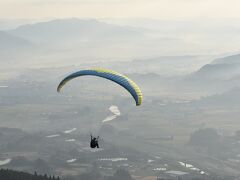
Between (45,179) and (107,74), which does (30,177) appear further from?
(107,74)

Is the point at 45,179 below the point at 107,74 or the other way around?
below

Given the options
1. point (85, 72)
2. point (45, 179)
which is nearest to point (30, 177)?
point (45, 179)

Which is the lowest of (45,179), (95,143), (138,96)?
(45,179)

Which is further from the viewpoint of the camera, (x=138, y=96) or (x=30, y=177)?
(x=30, y=177)

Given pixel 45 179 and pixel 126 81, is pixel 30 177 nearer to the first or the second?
pixel 45 179

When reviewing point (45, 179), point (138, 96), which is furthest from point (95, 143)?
point (45, 179)

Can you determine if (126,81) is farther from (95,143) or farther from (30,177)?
(30,177)

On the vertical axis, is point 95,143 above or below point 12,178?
above

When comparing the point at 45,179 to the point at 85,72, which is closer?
the point at 85,72

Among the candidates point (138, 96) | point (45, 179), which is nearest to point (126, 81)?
point (138, 96)
